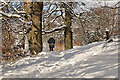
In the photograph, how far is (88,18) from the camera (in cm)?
848

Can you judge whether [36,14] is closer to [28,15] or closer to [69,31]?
[28,15]

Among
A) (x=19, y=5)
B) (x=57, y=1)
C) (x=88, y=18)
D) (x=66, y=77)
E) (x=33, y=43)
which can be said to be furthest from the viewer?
Answer: (x=88, y=18)

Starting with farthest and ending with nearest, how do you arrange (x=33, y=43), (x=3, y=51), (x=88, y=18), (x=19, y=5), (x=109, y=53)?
1. (x=88, y=18)
2. (x=19, y=5)
3. (x=33, y=43)
4. (x=3, y=51)
5. (x=109, y=53)

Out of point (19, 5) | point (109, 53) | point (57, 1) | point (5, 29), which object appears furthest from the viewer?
point (19, 5)

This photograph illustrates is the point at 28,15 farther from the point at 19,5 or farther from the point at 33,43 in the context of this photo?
the point at 19,5

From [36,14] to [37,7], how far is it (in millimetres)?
357

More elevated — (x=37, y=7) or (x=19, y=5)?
(x=19, y=5)

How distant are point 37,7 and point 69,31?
360 cm

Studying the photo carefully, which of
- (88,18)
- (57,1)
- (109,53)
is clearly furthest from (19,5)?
(109,53)

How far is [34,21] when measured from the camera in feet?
18.3

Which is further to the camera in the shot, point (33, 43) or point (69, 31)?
point (69, 31)

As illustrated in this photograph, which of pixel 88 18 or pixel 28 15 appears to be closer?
pixel 28 15

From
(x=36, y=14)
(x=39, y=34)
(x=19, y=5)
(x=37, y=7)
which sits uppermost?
(x=19, y=5)

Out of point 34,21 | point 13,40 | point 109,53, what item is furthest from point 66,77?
point 34,21
